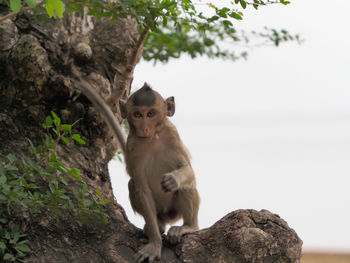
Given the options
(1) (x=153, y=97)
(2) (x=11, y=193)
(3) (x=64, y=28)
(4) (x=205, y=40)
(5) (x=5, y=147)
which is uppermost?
(4) (x=205, y=40)

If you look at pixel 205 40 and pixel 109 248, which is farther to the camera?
pixel 205 40

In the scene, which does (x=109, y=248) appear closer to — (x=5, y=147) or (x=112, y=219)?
(x=112, y=219)

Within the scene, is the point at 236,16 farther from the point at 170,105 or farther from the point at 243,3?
the point at 170,105

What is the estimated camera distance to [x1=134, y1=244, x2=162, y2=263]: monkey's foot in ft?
12.1

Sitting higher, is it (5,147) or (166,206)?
(5,147)

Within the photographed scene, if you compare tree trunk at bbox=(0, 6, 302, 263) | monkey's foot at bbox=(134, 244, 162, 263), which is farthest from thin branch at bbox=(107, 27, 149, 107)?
monkey's foot at bbox=(134, 244, 162, 263)

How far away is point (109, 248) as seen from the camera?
3.71 meters

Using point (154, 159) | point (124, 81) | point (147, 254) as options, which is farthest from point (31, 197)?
point (124, 81)

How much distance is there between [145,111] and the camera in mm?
4305

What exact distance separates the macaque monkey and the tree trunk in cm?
27

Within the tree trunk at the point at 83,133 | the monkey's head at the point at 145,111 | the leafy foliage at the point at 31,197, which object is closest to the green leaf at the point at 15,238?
the leafy foliage at the point at 31,197

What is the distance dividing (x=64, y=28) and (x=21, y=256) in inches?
90.6

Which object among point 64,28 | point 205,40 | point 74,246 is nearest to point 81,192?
point 74,246

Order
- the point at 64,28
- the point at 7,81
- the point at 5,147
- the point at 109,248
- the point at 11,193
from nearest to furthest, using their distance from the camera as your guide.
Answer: the point at 11,193, the point at 109,248, the point at 5,147, the point at 7,81, the point at 64,28
